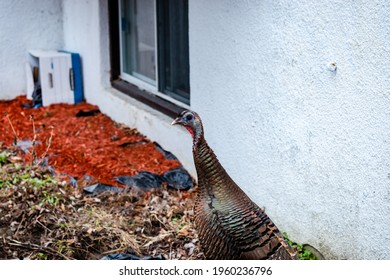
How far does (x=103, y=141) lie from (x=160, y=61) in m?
1.10

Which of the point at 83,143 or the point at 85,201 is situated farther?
the point at 83,143

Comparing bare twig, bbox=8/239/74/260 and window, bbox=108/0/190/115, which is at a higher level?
window, bbox=108/0/190/115

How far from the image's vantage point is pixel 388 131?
14.0ft

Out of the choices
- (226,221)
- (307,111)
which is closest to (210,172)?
(226,221)

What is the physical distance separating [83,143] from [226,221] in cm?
397

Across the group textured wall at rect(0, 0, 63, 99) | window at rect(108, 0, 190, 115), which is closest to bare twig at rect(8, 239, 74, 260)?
window at rect(108, 0, 190, 115)

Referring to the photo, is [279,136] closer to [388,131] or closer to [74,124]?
[388,131]

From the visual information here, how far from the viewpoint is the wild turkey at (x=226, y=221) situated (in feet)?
13.5

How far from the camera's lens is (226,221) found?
4.16 metres

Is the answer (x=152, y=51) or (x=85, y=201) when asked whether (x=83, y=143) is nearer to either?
(x=152, y=51)

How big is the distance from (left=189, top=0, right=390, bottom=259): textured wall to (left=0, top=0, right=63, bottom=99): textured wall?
4.12 metres

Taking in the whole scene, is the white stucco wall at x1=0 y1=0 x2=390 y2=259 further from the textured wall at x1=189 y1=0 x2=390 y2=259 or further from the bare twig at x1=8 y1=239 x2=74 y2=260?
the bare twig at x1=8 y1=239 x2=74 y2=260

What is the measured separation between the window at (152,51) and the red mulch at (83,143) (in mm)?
490

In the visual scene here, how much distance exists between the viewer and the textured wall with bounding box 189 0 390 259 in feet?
14.4
